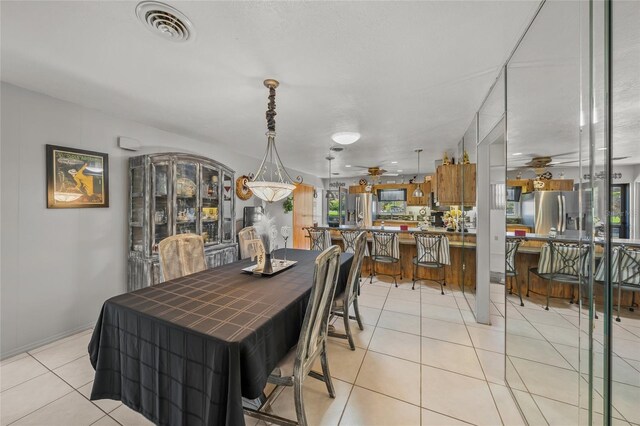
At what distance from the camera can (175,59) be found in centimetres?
172

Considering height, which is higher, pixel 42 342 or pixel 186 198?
pixel 186 198

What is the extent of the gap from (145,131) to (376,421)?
397 centimetres

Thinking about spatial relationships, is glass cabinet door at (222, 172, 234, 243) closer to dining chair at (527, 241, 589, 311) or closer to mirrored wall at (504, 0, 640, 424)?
mirrored wall at (504, 0, 640, 424)

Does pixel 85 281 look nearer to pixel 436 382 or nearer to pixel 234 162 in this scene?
pixel 234 162

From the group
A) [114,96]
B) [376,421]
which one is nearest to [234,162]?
[114,96]

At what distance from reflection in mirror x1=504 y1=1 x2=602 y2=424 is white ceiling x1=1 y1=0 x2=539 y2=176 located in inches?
10.6

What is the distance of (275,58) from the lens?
1.70 meters

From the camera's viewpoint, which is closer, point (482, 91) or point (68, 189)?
point (482, 91)

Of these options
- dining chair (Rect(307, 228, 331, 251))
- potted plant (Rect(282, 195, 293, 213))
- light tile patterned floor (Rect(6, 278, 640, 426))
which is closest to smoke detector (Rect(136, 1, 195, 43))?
light tile patterned floor (Rect(6, 278, 640, 426))

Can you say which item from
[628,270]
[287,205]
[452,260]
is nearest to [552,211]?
[628,270]

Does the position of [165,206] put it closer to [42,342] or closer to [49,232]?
[49,232]

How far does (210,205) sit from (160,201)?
0.74 m

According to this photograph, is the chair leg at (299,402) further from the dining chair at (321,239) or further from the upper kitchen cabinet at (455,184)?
the dining chair at (321,239)

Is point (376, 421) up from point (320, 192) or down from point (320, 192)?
down
